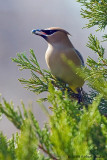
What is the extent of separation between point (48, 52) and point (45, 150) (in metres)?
1.91

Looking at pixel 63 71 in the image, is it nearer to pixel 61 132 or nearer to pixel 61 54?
pixel 61 54

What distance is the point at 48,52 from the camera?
283cm

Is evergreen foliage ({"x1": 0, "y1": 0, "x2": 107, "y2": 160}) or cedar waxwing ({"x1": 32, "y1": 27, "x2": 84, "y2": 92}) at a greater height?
evergreen foliage ({"x1": 0, "y1": 0, "x2": 107, "y2": 160})

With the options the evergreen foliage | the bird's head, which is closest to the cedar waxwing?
the bird's head

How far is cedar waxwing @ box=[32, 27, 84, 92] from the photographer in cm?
261

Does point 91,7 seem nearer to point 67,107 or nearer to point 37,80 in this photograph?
point 37,80

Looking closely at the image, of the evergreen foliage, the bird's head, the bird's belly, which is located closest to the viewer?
the evergreen foliage

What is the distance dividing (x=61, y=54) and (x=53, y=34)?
410 millimetres

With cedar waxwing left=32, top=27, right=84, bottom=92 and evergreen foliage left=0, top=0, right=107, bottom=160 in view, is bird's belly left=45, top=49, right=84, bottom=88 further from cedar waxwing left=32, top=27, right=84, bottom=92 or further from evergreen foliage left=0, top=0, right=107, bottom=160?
evergreen foliage left=0, top=0, right=107, bottom=160

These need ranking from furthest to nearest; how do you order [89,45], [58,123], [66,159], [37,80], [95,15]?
[37,80] < [95,15] < [89,45] < [58,123] < [66,159]

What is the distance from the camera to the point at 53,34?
3.08m

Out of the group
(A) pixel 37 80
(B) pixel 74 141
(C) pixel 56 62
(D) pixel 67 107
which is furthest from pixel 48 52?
(B) pixel 74 141

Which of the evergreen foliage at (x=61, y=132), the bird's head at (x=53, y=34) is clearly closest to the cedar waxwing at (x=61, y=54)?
the bird's head at (x=53, y=34)

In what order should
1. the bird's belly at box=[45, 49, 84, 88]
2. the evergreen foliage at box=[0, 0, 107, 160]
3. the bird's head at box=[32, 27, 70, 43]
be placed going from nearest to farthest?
the evergreen foliage at box=[0, 0, 107, 160]
the bird's belly at box=[45, 49, 84, 88]
the bird's head at box=[32, 27, 70, 43]
